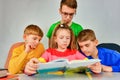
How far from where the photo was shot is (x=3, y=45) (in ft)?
8.98

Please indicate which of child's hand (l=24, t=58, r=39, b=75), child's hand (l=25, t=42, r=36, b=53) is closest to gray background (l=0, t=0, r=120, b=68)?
child's hand (l=25, t=42, r=36, b=53)

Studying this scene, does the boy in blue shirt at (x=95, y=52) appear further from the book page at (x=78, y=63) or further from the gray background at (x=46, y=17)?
the gray background at (x=46, y=17)

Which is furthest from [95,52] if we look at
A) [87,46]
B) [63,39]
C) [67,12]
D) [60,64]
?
[60,64]

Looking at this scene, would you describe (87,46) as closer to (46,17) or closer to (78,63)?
(78,63)

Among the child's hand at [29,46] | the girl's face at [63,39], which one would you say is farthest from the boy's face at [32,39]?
the girl's face at [63,39]

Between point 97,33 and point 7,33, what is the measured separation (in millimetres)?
1043

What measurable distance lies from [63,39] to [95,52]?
310mm

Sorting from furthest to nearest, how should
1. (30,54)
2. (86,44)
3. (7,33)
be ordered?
(7,33), (30,54), (86,44)

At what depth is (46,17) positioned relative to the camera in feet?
9.04

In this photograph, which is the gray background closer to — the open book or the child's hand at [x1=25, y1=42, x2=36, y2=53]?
the child's hand at [x1=25, y1=42, x2=36, y2=53]

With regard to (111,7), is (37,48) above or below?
below

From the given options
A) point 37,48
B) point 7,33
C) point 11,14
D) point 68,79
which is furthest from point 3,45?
point 68,79

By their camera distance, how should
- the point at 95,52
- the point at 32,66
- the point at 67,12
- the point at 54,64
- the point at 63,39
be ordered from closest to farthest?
the point at 54,64
the point at 32,66
the point at 63,39
the point at 95,52
the point at 67,12

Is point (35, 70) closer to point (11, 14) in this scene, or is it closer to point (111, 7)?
point (11, 14)
